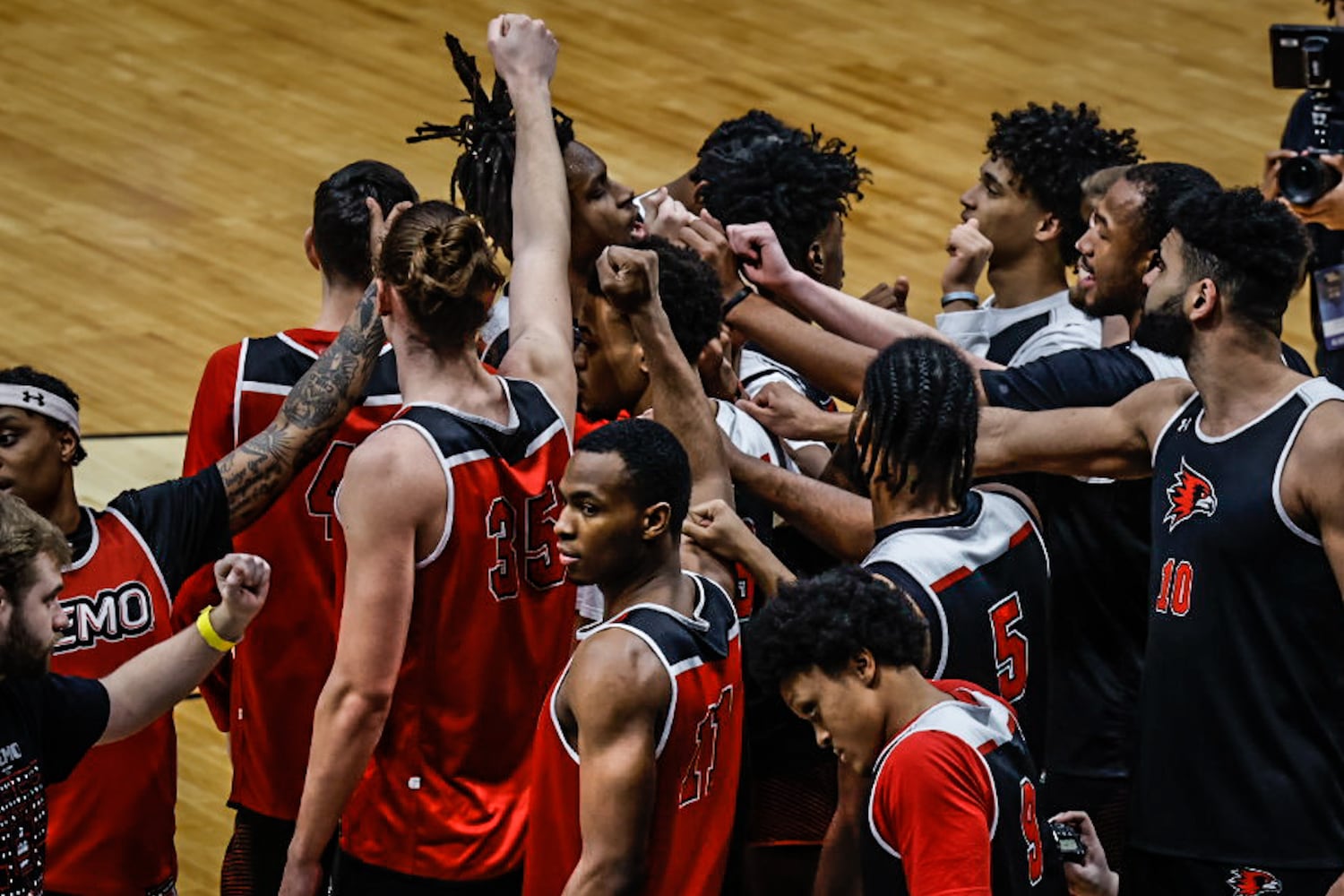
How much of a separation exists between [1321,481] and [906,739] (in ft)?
3.40

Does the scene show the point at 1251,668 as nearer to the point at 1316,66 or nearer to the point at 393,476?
the point at 393,476

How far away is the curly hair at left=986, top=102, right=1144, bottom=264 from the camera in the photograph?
6047mm

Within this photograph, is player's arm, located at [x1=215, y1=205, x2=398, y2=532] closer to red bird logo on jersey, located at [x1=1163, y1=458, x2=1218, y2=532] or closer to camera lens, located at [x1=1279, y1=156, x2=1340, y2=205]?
red bird logo on jersey, located at [x1=1163, y1=458, x2=1218, y2=532]

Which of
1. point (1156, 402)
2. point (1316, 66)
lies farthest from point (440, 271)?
point (1316, 66)

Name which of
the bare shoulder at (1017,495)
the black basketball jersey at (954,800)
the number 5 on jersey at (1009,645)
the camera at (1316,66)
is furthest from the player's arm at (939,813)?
the camera at (1316,66)

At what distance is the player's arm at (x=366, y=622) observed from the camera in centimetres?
397

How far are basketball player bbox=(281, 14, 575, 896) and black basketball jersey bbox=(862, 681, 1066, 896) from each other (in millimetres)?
968

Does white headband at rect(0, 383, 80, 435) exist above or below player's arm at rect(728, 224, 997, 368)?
below

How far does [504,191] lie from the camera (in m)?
5.38

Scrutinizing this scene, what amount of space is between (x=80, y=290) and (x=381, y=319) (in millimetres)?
5518

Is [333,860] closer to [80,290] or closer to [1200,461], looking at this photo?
[1200,461]

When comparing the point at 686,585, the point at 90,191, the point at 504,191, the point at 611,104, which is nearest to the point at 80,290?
the point at 90,191

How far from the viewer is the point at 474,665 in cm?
415

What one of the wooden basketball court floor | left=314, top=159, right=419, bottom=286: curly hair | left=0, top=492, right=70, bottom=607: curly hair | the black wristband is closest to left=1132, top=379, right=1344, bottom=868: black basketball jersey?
the black wristband
